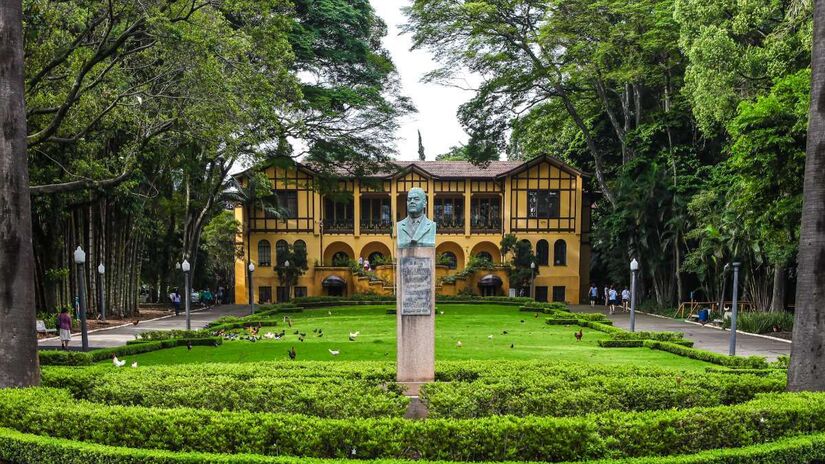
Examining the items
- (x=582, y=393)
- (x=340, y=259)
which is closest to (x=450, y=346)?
(x=582, y=393)

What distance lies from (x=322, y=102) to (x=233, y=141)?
11.2 metres

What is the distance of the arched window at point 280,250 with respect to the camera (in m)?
37.2

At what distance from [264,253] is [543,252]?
19233 millimetres

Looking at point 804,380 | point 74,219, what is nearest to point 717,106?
point 804,380

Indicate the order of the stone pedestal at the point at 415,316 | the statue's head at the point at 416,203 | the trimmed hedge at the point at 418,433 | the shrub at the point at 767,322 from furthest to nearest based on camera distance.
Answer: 1. the shrub at the point at 767,322
2. the statue's head at the point at 416,203
3. the stone pedestal at the point at 415,316
4. the trimmed hedge at the point at 418,433

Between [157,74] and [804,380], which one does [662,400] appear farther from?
[157,74]

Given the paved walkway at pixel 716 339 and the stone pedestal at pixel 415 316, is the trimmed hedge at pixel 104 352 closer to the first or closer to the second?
the stone pedestal at pixel 415 316

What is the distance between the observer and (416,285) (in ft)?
28.9

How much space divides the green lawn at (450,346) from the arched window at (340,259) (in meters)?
14.1

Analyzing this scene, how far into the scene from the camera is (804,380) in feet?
26.9

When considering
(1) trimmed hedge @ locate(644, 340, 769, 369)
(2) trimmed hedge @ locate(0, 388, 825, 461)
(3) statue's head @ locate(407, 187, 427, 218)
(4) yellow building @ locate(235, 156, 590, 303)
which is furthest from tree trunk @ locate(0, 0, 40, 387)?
(4) yellow building @ locate(235, 156, 590, 303)

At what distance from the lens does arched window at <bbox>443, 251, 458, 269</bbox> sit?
39656 mm

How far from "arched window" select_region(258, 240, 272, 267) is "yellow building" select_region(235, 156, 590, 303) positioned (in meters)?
0.07

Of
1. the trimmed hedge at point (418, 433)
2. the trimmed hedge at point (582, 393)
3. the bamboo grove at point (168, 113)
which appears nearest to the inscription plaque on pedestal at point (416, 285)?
the trimmed hedge at point (582, 393)
